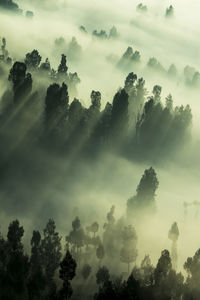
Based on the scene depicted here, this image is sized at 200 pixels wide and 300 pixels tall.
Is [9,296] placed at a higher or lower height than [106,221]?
lower

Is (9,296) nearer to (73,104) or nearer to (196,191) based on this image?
(73,104)

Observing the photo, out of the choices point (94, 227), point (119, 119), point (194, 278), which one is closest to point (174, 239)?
point (194, 278)

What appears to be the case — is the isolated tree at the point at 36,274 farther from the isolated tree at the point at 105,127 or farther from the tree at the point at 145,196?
the isolated tree at the point at 105,127

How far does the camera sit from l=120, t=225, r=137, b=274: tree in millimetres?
146000

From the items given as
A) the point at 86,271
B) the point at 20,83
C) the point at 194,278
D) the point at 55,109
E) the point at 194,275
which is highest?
the point at 20,83

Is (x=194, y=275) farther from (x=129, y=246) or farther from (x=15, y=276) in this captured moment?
(x=15, y=276)

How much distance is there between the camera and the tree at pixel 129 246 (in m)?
146

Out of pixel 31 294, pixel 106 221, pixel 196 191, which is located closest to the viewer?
pixel 31 294

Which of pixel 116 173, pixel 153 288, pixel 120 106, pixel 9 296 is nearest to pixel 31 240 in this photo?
pixel 9 296

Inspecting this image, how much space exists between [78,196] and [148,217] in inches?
1026

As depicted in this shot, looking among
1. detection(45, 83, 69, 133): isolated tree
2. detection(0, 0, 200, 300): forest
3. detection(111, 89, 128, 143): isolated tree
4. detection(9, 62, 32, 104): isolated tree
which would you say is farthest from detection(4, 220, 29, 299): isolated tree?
detection(111, 89, 128, 143): isolated tree

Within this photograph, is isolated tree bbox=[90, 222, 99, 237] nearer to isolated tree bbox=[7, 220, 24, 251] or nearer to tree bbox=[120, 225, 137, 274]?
tree bbox=[120, 225, 137, 274]

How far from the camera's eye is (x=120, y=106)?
7751 inches

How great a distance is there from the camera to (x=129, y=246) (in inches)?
5763
